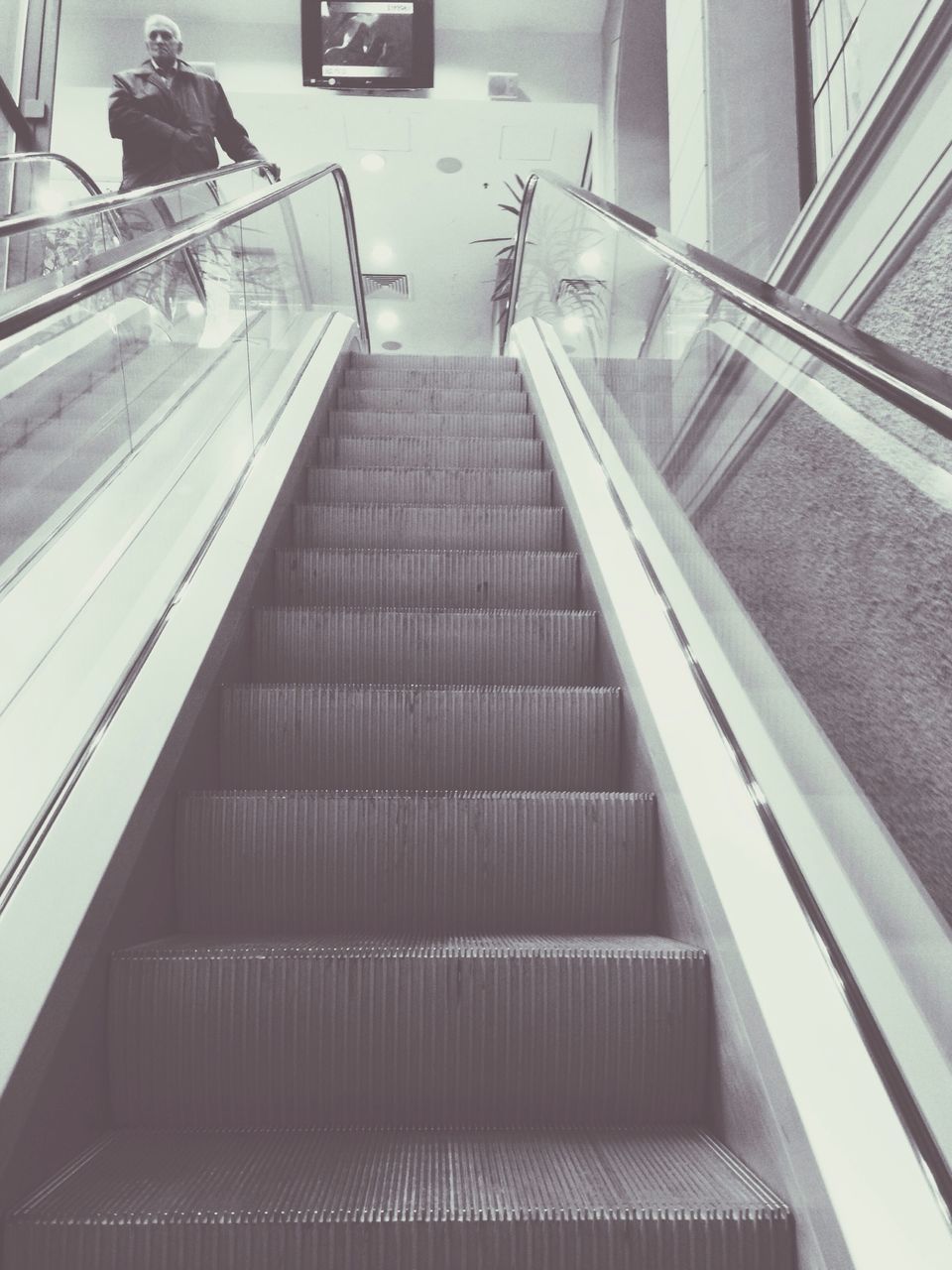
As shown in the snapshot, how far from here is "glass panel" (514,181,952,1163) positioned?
1251mm

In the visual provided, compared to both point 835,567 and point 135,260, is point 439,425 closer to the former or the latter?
point 135,260

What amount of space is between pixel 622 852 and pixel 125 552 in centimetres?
118

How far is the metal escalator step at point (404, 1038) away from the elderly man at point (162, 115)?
442 cm

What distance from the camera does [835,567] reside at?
1667 millimetres

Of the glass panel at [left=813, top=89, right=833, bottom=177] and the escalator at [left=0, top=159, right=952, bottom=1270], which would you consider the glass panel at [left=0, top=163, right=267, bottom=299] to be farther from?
the glass panel at [left=813, top=89, right=833, bottom=177]

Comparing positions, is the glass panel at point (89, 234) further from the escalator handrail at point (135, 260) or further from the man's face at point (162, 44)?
the man's face at point (162, 44)

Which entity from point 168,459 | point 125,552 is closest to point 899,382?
point 125,552

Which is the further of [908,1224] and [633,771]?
[633,771]

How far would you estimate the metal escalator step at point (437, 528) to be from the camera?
9.65ft

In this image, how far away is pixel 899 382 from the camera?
3.70 ft

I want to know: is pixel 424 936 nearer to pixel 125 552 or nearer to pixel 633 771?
pixel 633 771

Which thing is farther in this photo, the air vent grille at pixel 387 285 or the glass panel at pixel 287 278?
the air vent grille at pixel 387 285

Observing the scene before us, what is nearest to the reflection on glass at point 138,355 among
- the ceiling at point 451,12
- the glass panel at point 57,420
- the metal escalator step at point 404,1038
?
the glass panel at point 57,420

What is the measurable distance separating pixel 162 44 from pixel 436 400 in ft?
8.32
